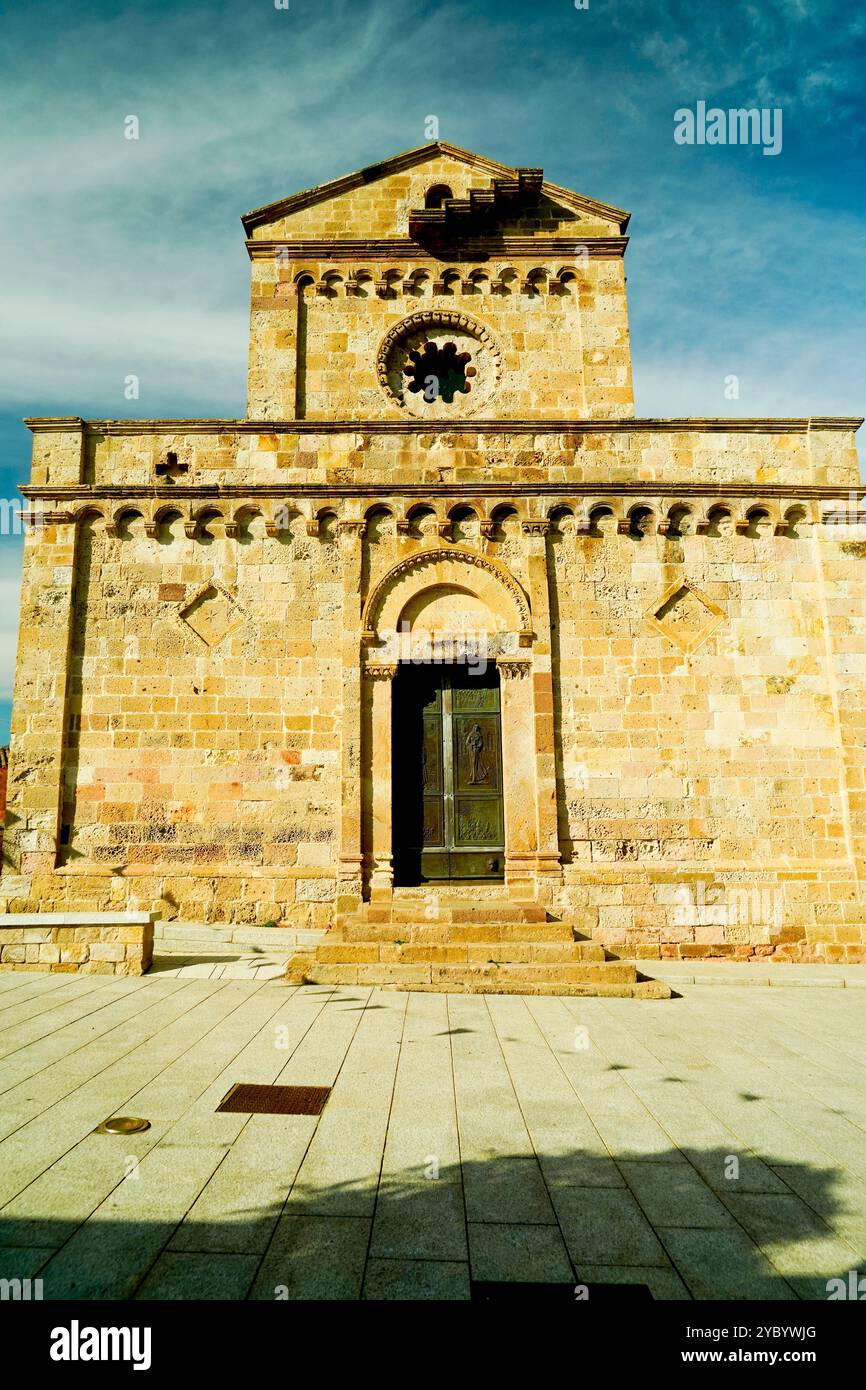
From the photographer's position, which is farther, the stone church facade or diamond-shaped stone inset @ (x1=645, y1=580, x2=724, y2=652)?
diamond-shaped stone inset @ (x1=645, y1=580, x2=724, y2=652)

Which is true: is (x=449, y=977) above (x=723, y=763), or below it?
below

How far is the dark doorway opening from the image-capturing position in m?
10.6

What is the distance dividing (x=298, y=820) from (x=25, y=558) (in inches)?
228

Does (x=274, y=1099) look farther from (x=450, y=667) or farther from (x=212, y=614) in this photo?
(x=212, y=614)

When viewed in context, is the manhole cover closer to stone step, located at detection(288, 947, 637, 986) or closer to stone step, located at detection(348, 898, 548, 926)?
stone step, located at detection(288, 947, 637, 986)

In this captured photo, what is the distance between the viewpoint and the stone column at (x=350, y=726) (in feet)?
33.1

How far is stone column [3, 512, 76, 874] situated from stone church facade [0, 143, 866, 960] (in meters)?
0.04

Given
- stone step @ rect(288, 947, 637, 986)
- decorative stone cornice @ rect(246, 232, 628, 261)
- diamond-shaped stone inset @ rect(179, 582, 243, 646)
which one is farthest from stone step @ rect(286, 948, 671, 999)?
decorative stone cornice @ rect(246, 232, 628, 261)

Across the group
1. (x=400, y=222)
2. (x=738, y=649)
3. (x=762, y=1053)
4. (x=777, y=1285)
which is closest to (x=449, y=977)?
(x=762, y=1053)

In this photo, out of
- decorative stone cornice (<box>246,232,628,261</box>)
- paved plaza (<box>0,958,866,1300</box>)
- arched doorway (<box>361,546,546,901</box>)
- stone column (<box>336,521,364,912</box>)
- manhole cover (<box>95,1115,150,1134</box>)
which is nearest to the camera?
paved plaza (<box>0,958,866,1300</box>)

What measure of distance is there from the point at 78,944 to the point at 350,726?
4344 millimetres

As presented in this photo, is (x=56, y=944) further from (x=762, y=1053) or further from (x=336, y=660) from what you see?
(x=762, y=1053)

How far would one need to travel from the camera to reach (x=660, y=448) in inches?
449

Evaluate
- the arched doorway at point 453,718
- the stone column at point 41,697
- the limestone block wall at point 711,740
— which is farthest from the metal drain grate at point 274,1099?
the stone column at point 41,697
